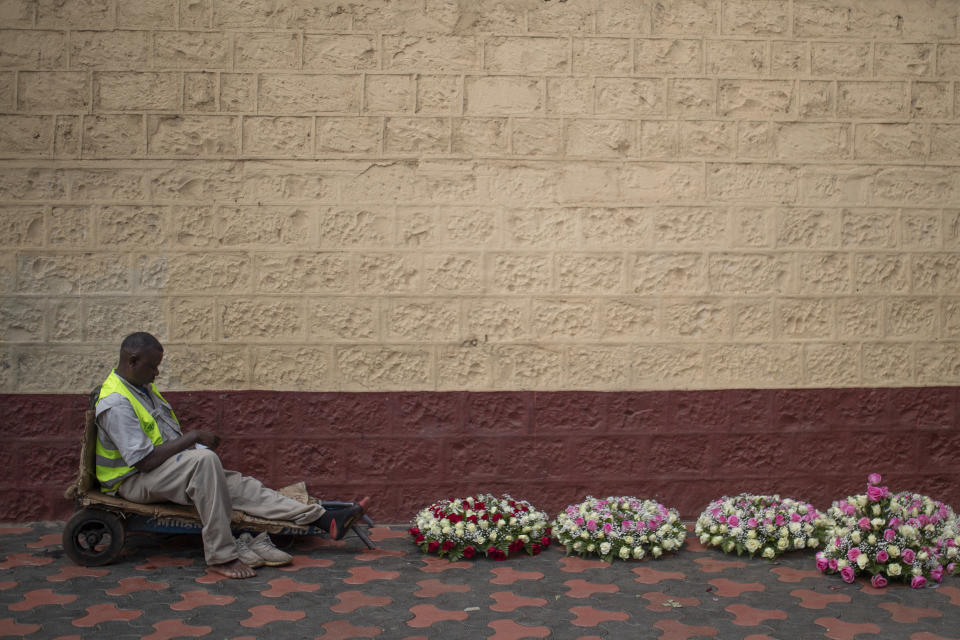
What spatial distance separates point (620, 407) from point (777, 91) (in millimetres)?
2354

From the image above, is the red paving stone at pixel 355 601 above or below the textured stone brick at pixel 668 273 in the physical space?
below

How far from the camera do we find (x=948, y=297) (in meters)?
6.17

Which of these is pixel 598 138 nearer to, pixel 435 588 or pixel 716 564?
pixel 716 564

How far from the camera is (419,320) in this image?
5977 mm

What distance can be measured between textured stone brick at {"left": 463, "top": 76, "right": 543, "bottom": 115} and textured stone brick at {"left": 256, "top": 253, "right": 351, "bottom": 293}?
4.37ft

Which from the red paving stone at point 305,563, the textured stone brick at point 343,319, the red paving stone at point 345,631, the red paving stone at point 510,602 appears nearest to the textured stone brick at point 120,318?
the textured stone brick at point 343,319

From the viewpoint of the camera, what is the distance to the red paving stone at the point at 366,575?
490cm

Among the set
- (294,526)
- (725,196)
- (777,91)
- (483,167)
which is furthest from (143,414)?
(777,91)

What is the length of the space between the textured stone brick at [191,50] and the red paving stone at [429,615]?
363cm

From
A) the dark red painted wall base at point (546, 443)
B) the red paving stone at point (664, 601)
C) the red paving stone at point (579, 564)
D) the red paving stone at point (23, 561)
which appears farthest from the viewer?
the dark red painted wall base at point (546, 443)

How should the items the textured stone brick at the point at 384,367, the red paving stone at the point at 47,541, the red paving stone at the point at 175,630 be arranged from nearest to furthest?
the red paving stone at the point at 175,630
the red paving stone at the point at 47,541
the textured stone brick at the point at 384,367

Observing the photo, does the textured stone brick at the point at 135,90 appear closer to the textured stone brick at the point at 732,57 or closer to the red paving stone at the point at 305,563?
the red paving stone at the point at 305,563

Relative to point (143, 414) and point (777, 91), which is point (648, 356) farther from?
point (143, 414)

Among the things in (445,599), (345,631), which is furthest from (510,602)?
(345,631)
